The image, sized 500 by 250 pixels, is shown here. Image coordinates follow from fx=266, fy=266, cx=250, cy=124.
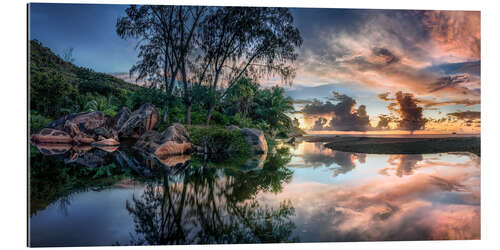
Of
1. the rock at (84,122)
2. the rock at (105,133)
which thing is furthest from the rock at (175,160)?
the rock at (84,122)

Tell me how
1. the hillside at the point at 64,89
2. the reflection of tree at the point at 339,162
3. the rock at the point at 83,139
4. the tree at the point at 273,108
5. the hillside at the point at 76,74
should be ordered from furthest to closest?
the rock at the point at 83,139 → the tree at the point at 273,108 → the reflection of tree at the point at 339,162 → the hillside at the point at 64,89 → the hillside at the point at 76,74

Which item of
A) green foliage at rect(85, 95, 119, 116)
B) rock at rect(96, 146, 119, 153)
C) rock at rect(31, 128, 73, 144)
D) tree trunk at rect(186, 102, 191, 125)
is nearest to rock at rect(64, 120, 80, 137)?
rock at rect(31, 128, 73, 144)

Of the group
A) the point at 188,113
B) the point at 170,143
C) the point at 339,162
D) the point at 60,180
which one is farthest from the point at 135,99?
the point at 339,162

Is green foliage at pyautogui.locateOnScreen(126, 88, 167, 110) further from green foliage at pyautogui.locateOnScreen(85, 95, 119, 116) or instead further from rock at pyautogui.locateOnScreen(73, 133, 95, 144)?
rock at pyautogui.locateOnScreen(73, 133, 95, 144)

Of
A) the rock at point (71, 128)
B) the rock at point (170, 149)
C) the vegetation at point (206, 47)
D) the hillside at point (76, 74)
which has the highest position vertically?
the vegetation at point (206, 47)

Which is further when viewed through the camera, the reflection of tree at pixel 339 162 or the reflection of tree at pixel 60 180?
the reflection of tree at pixel 339 162

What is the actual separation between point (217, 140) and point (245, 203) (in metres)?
3.92

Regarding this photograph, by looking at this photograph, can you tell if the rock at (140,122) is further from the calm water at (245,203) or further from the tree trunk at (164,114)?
the calm water at (245,203)

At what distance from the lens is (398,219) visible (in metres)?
2.93

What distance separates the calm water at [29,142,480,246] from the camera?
8.31 ft

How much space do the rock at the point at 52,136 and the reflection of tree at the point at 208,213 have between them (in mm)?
5380

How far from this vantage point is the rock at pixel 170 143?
6469 mm

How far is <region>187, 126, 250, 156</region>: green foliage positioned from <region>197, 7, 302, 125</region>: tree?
1.99 ft

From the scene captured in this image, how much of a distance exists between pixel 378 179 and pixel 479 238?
1.58 m
